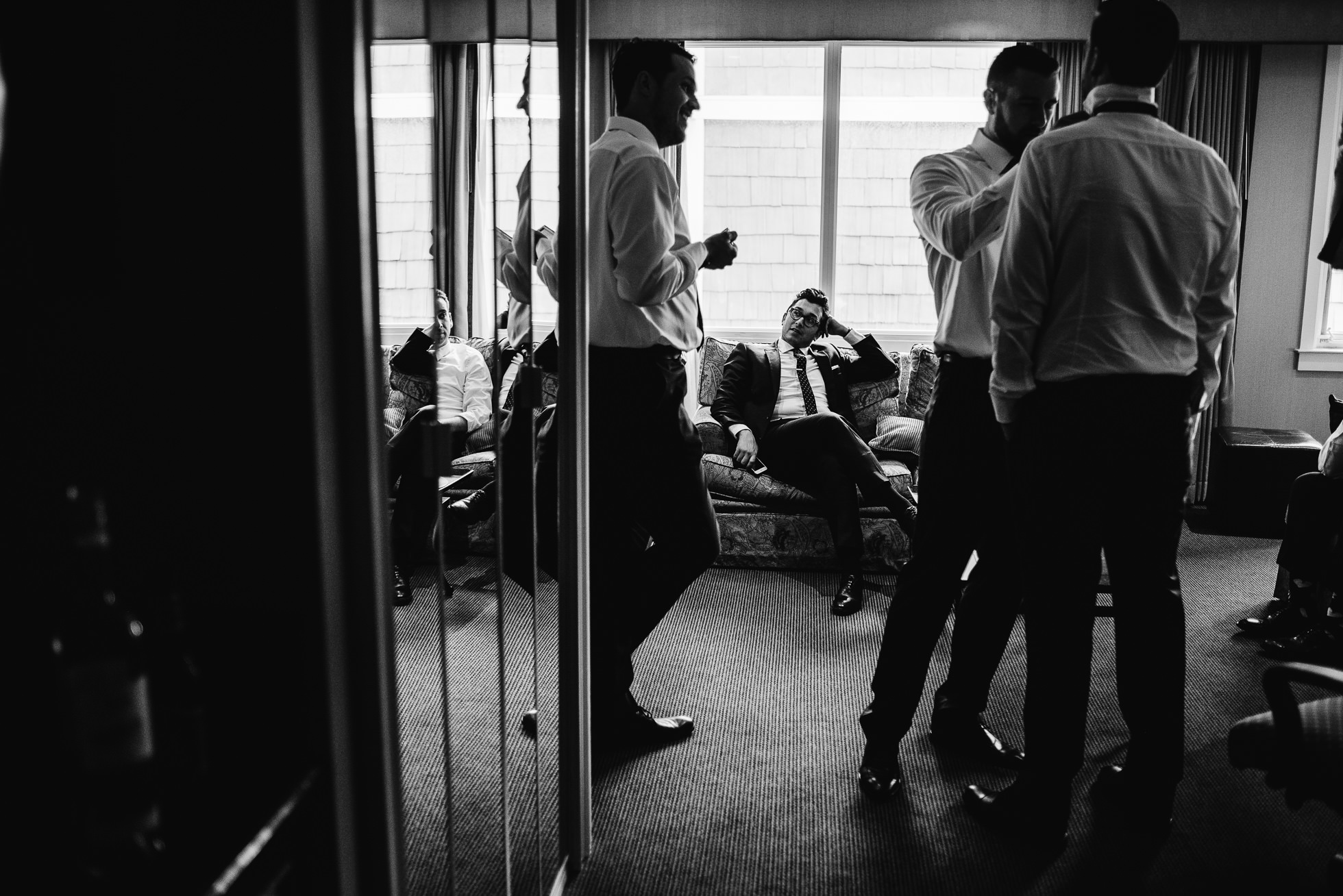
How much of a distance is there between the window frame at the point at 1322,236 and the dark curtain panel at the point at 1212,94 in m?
0.32

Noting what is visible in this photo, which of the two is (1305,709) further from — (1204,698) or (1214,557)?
(1214,557)

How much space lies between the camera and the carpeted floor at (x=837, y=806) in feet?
5.93

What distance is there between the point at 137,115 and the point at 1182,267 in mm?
1560

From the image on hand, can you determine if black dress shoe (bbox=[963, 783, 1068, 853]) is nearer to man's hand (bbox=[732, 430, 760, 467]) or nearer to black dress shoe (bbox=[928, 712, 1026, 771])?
black dress shoe (bbox=[928, 712, 1026, 771])

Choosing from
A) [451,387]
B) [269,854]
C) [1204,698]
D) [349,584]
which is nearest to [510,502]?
[451,387]

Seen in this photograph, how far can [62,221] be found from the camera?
770 mm

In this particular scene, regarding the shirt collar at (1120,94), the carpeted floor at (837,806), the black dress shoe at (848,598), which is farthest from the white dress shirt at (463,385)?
the black dress shoe at (848,598)

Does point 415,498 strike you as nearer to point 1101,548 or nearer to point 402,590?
point 402,590

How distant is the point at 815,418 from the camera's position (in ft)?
11.9

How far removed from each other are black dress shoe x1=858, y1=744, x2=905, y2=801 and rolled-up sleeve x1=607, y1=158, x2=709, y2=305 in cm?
103

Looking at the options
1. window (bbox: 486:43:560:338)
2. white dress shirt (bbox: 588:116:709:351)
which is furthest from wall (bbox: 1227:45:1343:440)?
window (bbox: 486:43:560:338)

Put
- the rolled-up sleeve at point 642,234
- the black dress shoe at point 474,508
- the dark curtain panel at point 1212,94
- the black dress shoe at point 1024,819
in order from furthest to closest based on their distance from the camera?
the dark curtain panel at point 1212,94 < the rolled-up sleeve at point 642,234 < the black dress shoe at point 1024,819 < the black dress shoe at point 474,508

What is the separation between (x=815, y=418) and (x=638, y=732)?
160 cm

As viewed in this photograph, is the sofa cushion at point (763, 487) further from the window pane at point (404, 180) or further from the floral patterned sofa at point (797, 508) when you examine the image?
the window pane at point (404, 180)
